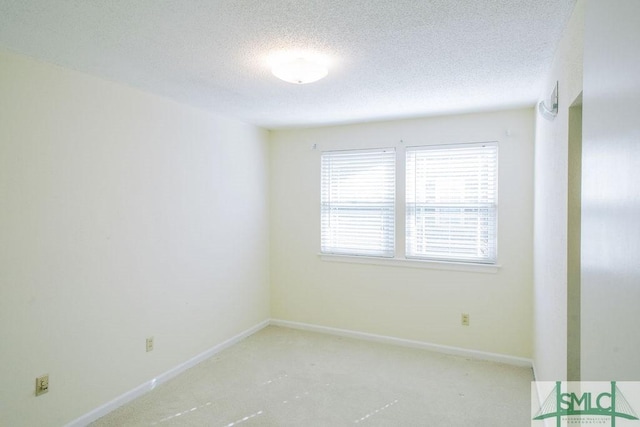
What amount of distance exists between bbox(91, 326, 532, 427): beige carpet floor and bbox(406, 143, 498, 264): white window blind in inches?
41.3

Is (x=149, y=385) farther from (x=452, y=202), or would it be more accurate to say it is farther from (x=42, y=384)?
(x=452, y=202)

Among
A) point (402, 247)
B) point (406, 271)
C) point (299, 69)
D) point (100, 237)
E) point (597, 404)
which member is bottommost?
point (406, 271)

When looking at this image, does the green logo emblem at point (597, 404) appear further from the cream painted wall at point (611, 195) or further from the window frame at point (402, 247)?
the window frame at point (402, 247)

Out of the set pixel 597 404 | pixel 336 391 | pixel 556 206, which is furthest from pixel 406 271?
pixel 597 404

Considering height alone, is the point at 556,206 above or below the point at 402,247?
above

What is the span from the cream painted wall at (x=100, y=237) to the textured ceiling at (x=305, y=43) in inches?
10.9

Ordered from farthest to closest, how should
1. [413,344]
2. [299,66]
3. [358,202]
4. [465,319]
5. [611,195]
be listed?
1. [358,202]
2. [413,344]
3. [465,319]
4. [299,66]
5. [611,195]

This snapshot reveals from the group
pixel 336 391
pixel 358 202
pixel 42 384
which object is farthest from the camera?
pixel 358 202

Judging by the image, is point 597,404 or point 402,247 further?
point 402,247

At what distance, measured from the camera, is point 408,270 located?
374cm

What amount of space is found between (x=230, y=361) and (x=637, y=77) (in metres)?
3.49

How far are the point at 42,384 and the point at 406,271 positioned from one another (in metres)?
3.08

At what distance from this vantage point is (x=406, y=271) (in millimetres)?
3748

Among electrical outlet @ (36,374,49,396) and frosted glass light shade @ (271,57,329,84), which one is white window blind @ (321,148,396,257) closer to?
frosted glass light shade @ (271,57,329,84)
